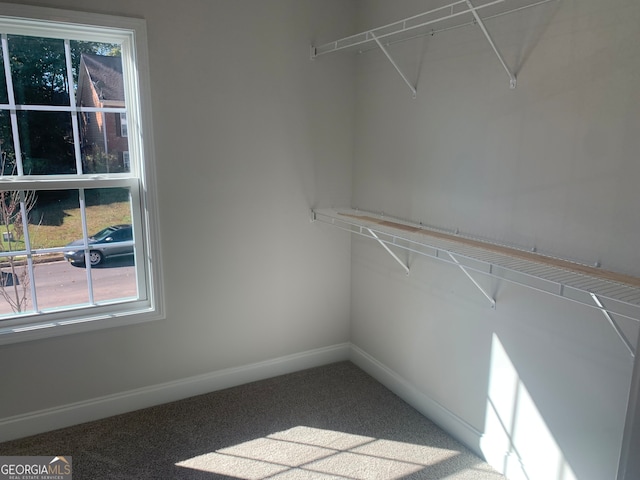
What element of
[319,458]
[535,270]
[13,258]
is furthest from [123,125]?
[535,270]

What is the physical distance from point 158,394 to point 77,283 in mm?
742

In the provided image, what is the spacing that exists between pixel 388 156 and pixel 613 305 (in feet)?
4.57

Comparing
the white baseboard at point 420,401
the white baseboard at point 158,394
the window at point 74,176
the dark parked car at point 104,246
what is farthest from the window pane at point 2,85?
the white baseboard at point 420,401

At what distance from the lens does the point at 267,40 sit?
2562 mm

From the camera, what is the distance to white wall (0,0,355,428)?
7.70 ft

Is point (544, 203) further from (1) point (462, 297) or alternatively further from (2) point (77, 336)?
(2) point (77, 336)

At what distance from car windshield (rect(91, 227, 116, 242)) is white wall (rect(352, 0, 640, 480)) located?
1458 millimetres

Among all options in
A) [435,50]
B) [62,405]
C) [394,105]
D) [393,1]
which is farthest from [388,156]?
[62,405]

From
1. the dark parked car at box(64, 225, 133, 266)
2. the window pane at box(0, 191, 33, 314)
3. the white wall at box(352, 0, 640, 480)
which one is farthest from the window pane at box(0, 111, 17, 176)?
the white wall at box(352, 0, 640, 480)

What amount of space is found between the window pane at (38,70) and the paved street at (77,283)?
0.79 m

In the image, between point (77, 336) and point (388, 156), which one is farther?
point (388, 156)

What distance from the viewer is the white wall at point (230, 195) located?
92.4 inches

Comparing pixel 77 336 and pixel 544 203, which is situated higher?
pixel 544 203

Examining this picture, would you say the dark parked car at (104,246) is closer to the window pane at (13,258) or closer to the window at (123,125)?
the window pane at (13,258)
